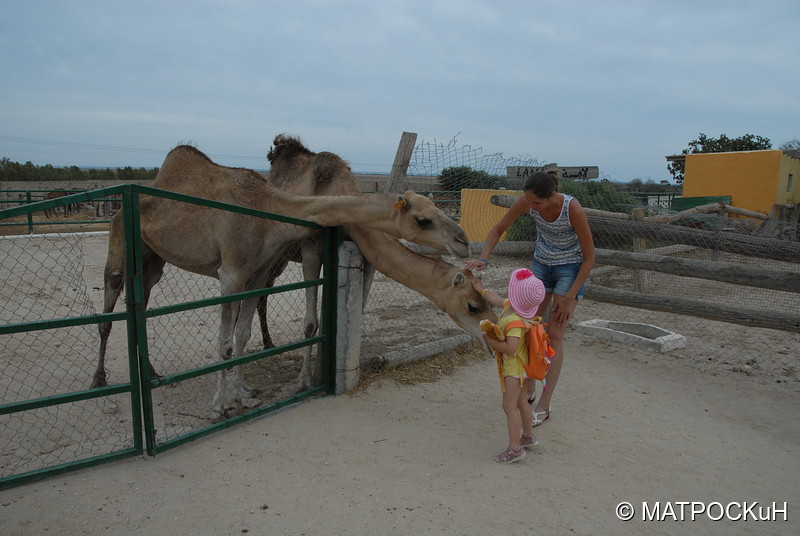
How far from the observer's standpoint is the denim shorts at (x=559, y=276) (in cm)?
414

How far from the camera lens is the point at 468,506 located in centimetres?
312

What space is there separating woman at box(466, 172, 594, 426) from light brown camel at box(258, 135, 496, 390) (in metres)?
0.36

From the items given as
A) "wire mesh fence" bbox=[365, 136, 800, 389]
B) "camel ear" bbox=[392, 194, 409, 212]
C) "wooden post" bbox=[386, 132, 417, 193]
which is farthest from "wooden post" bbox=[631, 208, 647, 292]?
"camel ear" bbox=[392, 194, 409, 212]

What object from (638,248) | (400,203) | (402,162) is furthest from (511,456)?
(638,248)

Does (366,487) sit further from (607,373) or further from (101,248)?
(101,248)

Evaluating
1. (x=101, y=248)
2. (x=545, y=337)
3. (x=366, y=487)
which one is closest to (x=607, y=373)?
(x=545, y=337)

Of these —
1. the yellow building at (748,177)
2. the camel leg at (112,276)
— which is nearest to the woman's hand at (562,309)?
the camel leg at (112,276)

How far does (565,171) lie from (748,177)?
13.9 m

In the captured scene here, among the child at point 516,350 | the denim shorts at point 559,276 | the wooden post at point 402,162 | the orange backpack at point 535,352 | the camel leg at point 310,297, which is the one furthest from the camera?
the wooden post at point 402,162

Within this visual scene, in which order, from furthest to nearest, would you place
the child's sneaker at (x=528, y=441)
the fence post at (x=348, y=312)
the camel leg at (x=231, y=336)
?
the fence post at (x=348, y=312) → the camel leg at (x=231, y=336) → the child's sneaker at (x=528, y=441)

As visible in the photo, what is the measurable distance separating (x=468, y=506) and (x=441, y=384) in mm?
2136

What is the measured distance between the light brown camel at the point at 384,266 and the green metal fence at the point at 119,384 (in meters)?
0.25

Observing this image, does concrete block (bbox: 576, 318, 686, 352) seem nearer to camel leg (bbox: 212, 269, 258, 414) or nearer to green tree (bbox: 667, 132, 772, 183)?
camel leg (bbox: 212, 269, 258, 414)

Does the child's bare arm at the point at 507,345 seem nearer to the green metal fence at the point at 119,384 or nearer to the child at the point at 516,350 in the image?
the child at the point at 516,350
